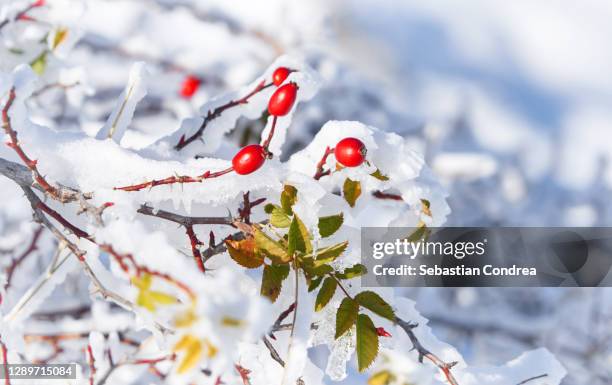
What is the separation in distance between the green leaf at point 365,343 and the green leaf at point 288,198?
254 millimetres

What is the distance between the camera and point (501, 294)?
14.8 metres

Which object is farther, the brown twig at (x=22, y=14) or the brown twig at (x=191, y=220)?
the brown twig at (x=22, y=14)

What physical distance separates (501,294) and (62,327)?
13.7 metres

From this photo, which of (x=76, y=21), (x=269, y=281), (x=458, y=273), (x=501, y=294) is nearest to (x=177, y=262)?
(x=269, y=281)

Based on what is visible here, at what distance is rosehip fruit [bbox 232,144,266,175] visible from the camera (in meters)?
0.99

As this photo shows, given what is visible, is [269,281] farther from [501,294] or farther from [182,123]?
[501,294]

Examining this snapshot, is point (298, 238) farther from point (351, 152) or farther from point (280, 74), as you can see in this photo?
point (280, 74)

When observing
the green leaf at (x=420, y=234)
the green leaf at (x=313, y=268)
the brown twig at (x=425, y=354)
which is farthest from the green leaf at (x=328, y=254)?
the green leaf at (x=420, y=234)

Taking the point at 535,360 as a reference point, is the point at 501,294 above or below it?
above

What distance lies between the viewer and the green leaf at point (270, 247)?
1021mm

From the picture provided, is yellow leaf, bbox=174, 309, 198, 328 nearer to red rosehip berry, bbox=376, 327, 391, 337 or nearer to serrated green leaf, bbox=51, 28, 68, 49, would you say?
red rosehip berry, bbox=376, 327, 391, 337

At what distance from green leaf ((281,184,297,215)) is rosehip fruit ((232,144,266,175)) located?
0.12 metres

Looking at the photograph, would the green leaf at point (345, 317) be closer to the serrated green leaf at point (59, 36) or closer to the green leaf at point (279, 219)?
the green leaf at point (279, 219)

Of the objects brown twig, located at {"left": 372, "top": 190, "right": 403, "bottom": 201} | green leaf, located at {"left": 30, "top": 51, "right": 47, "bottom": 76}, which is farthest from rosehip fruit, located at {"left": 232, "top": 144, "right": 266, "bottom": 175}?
green leaf, located at {"left": 30, "top": 51, "right": 47, "bottom": 76}
